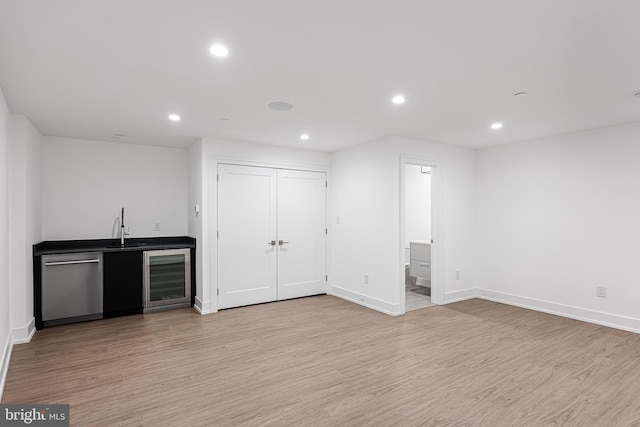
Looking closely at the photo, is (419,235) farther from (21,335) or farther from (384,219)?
(21,335)

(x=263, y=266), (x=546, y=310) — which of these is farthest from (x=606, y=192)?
(x=263, y=266)

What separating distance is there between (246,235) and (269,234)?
1.21 ft

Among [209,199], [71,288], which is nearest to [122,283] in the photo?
[71,288]

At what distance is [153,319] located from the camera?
4582 mm

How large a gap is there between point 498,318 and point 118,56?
16.2 ft

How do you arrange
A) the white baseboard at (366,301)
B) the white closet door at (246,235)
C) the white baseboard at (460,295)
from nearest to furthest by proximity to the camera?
the white baseboard at (366,301), the white closet door at (246,235), the white baseboard at (460,295)

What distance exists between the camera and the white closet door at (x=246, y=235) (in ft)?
16.4

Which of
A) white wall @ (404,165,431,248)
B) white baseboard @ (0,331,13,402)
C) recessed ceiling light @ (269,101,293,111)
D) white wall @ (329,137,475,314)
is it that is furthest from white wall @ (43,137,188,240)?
white wall @ (404,165,431,248)

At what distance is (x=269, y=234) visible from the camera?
538 cm

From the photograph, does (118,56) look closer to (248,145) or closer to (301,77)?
(301,77)

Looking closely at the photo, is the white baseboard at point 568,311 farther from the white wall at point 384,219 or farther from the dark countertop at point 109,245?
the dark countertop at point 109,245

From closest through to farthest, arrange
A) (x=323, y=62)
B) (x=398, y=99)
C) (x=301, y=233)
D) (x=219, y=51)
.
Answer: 1. (x=219, y=51)
2. (x=323, y=62)
3. (x=398, y=99)
4. (x=301, y=233)

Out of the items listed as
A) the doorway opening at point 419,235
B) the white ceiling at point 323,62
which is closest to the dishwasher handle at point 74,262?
the white ceiling at point 323,62

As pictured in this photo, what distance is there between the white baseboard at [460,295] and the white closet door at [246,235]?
2653mm
